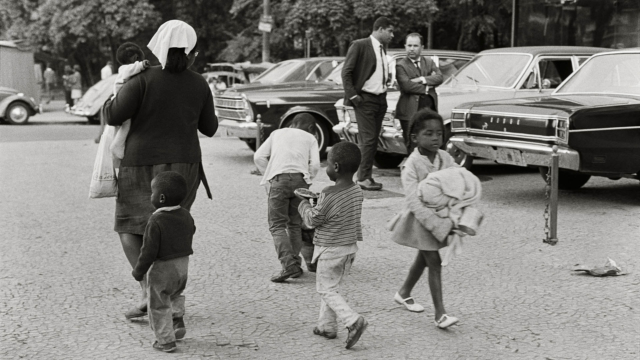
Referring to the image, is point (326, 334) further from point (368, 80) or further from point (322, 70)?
point (322, 70)

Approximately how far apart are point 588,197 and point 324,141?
4.63 m

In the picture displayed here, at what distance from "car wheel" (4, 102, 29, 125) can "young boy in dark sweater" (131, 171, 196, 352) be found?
70.2ft

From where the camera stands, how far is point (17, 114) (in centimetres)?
2503

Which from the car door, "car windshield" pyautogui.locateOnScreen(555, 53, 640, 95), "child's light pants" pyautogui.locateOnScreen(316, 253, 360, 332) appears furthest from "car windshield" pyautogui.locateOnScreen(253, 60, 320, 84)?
"child's light pants" pyautogui.locateOnScreen(316, 253, 360, 332)

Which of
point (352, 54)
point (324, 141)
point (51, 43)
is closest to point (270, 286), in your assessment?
point (352, 54)

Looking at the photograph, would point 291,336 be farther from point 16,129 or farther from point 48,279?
point 16,129

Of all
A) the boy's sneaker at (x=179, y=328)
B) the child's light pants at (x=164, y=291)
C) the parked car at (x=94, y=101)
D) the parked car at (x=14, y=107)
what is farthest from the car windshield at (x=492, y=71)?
the parked car at (x=14, y=107)

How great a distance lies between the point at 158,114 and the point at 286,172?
1.48 metres

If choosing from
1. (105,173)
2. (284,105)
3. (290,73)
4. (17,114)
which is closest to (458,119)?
(284,105)

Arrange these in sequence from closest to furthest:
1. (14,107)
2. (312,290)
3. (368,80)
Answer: (312,290) → (368,80) → (14,107)

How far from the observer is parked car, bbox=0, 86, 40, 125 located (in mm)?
24766

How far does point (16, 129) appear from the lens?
2280 cm

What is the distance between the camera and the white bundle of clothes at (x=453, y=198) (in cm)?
518

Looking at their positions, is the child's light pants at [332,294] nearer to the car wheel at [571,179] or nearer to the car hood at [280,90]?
the car wheel at [571,179]
